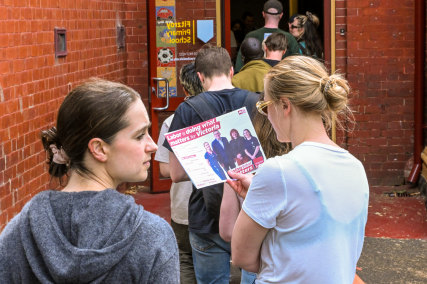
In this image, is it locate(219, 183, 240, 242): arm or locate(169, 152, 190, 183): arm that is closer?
locate(219, 183, 240, 242): arm

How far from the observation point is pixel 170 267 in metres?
1.99

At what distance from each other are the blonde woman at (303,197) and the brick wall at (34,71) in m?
2.97

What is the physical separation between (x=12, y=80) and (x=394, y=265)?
356 cm

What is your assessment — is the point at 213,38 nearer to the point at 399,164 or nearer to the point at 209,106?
the point at 399,164

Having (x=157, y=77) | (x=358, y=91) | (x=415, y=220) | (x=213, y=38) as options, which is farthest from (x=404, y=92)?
(x=157, y=77)

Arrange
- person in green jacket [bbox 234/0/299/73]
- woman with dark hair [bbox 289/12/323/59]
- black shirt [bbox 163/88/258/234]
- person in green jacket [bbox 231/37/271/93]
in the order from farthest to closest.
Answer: woman with dark hair [bbox 289/12/323/59], person in green jacket [bbox 234/0/299/73], person in green jacket [bbox 231/37/271/93], black shirt [bbox 163/88/258/234]

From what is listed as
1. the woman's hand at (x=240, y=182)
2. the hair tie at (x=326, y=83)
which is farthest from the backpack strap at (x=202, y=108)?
the hair tie at (x=326, y=83)

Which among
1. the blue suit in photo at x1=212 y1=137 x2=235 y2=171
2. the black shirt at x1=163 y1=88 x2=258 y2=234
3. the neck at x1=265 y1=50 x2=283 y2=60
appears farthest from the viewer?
the neck at x1=265 y1=50 x2=283 y2=60

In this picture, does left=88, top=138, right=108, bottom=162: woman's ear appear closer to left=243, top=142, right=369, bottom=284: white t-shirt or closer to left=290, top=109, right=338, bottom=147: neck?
left=243, top=142, right=369, bottom=284: white t-shirt

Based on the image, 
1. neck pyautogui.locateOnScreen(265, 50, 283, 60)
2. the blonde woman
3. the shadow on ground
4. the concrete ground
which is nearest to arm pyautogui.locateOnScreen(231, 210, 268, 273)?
the blonde woman

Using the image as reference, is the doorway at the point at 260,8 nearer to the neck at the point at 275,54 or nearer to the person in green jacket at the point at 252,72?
the neck at the point at 275,54

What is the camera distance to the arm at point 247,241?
254 cm

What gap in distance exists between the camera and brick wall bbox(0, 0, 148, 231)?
5.22 m

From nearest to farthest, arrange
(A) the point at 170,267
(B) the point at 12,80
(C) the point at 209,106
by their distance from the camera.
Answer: (A) the point at 170,267
(C) the point at 209,106
(B) the point at 12,80
